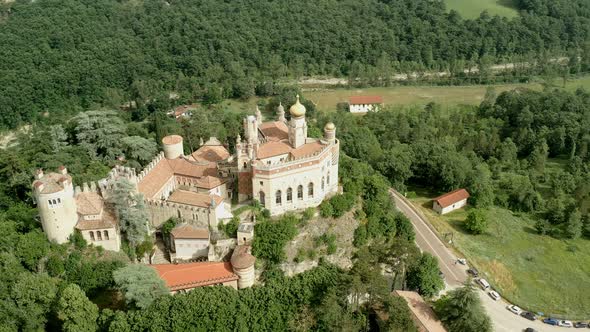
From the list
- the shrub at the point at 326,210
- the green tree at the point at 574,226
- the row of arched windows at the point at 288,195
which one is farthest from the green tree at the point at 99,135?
the green tree at the point at 574,226

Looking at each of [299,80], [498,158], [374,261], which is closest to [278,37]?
[299,80]

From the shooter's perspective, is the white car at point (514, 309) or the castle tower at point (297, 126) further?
the white car at point (514, 309)

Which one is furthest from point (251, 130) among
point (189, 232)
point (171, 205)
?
point (189, 232)

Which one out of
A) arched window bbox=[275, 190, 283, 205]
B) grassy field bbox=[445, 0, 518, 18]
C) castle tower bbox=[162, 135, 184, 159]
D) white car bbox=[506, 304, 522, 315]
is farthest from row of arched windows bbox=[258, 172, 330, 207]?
grassy field bbox=[445, 0, 518, 18]

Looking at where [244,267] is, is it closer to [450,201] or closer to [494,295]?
[494,295]

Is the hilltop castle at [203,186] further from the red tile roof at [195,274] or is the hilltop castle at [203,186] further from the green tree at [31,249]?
the red tile roof at [195,274]

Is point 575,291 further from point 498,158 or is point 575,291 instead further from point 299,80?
point 299,80
